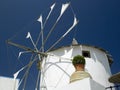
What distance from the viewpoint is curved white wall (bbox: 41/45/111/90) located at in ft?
46.3

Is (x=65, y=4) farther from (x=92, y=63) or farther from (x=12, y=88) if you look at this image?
(x=12, y=88)

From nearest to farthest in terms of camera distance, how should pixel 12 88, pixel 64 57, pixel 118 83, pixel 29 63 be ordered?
pixel 118 83, pixel 12 88, pixel 64 57, pixel 29 63

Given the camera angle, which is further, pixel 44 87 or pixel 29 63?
pixel 29 63

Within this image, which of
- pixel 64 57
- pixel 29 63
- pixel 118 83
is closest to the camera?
pixel 118 83

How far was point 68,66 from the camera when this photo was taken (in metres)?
14.5

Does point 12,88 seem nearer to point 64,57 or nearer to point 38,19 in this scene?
point 64,57

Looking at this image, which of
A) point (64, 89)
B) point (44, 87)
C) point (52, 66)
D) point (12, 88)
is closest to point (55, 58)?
point (52, 66)

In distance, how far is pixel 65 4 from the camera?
600 inches

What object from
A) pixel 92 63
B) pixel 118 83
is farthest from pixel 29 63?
pixel 118 83

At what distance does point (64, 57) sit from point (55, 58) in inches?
25.4

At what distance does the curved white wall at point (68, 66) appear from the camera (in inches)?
556

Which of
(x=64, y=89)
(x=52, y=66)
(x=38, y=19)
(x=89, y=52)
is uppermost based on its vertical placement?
(x=38, y=19)

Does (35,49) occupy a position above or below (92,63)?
above

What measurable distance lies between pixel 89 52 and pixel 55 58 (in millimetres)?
2385
